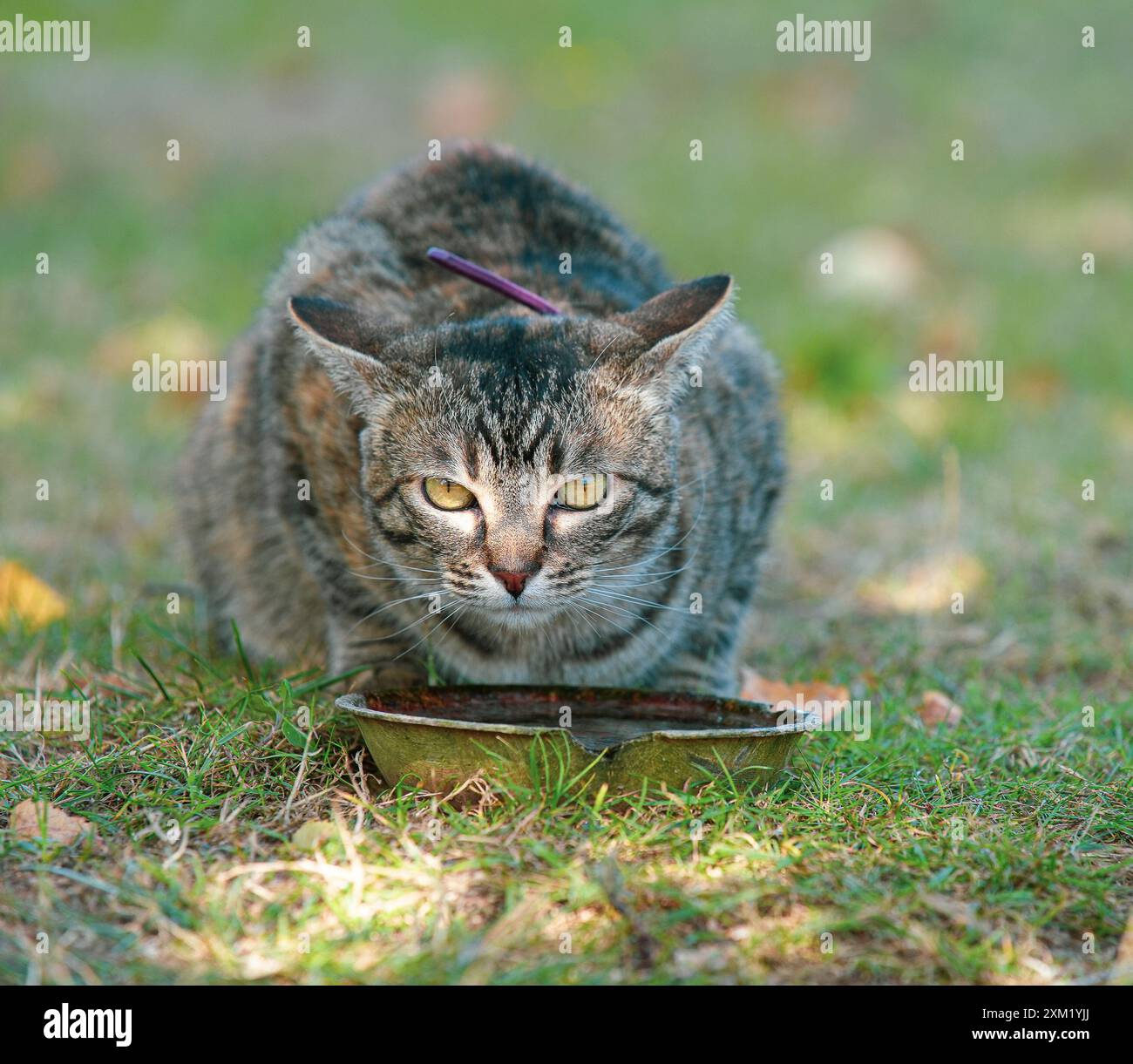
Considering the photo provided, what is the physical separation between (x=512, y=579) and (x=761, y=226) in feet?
22.4

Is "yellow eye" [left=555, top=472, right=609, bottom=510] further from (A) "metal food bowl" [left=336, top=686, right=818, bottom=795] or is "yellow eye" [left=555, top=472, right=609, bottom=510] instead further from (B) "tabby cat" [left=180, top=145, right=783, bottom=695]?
(A) "metal food bowl" [left=336, top=686, right=818, bottom=795]

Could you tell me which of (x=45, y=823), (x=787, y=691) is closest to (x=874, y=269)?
(x=787, y=691)

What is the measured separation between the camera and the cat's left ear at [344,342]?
286 cm

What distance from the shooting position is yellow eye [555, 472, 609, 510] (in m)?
2.79

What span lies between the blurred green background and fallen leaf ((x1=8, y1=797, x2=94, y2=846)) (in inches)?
65.2

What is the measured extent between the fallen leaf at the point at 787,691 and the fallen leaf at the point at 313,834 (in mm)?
1290

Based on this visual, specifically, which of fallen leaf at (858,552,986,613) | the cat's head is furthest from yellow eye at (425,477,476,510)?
fallen leaf at (858,552,986,613)

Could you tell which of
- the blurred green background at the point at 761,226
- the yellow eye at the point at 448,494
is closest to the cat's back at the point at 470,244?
the yellow eye at the point at 448,494

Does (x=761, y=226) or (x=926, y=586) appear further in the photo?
(x=761, y=226)

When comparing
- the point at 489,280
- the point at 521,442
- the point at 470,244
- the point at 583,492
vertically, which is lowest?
the point at 583,492

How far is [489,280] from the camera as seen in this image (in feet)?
10.1

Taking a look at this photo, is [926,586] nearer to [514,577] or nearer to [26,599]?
[514,577]

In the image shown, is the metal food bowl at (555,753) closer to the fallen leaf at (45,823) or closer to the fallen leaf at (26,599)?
the fallen leaf at (45,823)

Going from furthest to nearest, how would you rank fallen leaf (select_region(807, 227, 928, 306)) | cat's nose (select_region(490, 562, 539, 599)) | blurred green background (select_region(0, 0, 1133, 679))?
fallen leaf (select_region(807, 227, 928, 306)) < blurred green background (select_region(0, 0, 1133, 679)) < cat's nose (select_region(490, 562, 539, 599))
